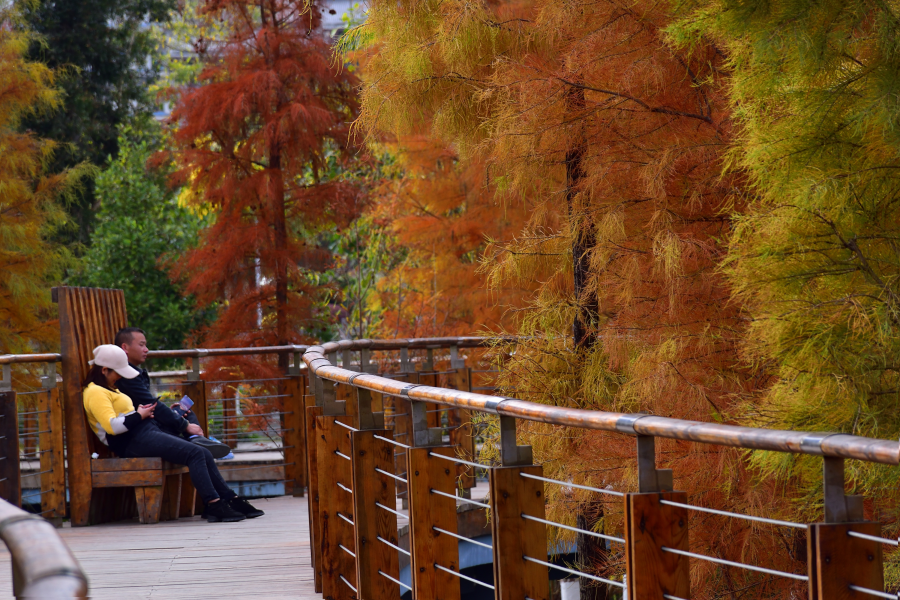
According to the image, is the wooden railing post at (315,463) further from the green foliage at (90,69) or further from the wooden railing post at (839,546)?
the green foliage at (90,69)

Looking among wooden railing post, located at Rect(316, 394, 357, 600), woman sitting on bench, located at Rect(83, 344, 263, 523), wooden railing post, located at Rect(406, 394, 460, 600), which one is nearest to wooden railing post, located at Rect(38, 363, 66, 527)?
woman sitting on bench, located at Rect(83, 344, 263, 523)

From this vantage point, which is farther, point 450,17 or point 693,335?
point 450,17

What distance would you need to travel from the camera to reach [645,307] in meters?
5.34

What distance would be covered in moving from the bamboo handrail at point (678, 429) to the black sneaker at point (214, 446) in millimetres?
3387

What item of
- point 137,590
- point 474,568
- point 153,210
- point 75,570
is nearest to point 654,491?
point 75,570

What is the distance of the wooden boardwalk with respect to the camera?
4254 millimetres

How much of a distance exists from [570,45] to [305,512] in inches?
133

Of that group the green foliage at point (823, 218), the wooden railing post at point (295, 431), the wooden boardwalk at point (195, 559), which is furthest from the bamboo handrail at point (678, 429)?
the wooden railing post at point (295, 431)

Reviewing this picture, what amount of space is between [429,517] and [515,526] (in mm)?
499

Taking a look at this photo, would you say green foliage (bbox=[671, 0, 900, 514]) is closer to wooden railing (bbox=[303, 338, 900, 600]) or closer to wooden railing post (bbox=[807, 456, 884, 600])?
wooden railing (bbox=[303, 338, 900, 600])

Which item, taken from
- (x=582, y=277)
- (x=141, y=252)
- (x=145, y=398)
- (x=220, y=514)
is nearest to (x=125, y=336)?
(x=145, y=398)

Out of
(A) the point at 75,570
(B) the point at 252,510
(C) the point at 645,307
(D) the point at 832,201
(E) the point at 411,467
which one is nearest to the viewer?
(A) the point at 75,570

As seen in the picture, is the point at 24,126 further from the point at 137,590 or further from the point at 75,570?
the point at 75,570

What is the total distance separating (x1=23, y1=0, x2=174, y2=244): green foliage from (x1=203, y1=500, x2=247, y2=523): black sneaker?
915cm
